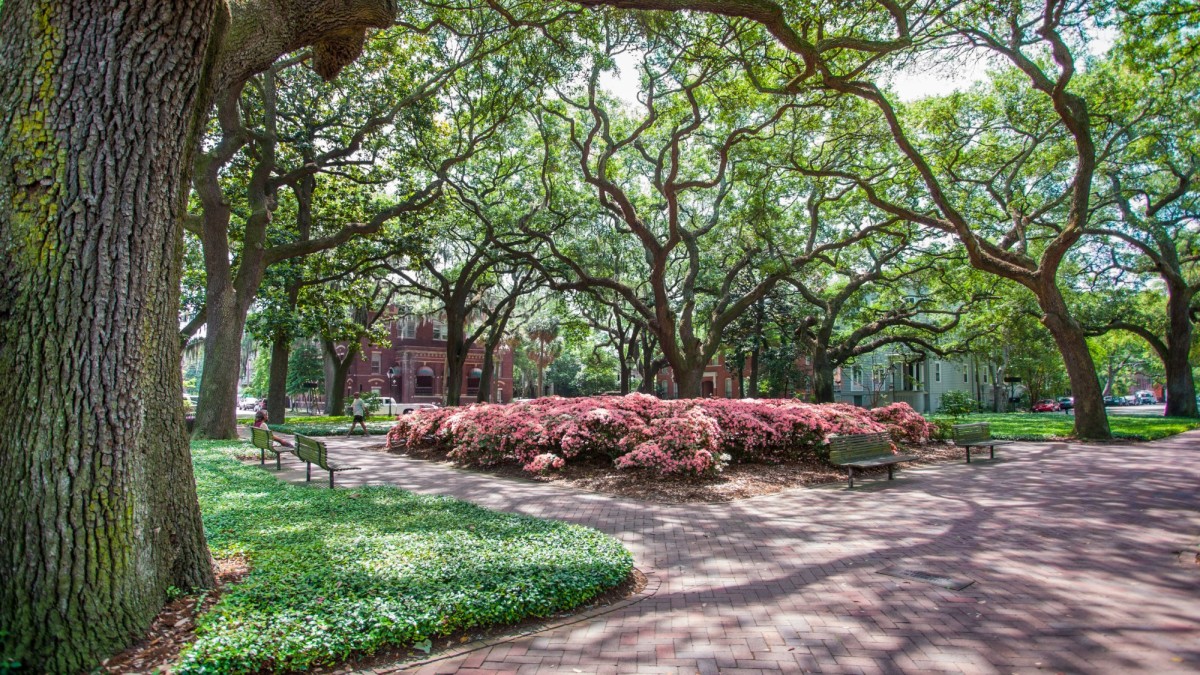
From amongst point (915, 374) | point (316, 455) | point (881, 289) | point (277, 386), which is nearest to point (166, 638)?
point (316, 455)

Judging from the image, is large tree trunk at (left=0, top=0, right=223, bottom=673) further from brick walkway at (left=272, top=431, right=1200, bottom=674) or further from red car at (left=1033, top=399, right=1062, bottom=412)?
red car at (left=1033, top=399, right=1062, bottom=412)

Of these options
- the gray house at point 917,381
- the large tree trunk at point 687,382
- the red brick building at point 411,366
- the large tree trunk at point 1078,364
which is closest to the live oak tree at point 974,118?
the large tree trunk at point 1078,364

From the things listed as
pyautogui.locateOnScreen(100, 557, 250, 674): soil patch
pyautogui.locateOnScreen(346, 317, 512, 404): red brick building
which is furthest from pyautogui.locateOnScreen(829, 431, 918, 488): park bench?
pyautogui.locateOnScreen(346, 317, 512, 404): red brick building

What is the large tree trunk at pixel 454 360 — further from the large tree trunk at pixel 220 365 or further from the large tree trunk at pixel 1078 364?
the large tree trunk at pixel 1078 364

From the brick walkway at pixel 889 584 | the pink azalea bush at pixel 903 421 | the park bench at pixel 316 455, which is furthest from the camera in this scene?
the pink azalea bush at pixel 903 421

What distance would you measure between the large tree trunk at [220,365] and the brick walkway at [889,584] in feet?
27.8

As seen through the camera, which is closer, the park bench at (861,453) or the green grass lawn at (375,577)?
the green grass lawn at (375,577)

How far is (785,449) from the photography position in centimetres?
1273

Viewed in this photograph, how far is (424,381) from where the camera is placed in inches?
2336

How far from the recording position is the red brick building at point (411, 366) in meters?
57.2

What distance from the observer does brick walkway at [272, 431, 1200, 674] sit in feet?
12.8

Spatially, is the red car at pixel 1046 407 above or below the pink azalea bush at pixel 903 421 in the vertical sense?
below

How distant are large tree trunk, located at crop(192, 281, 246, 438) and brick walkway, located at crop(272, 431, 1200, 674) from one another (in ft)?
27.8

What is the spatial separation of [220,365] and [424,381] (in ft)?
146
